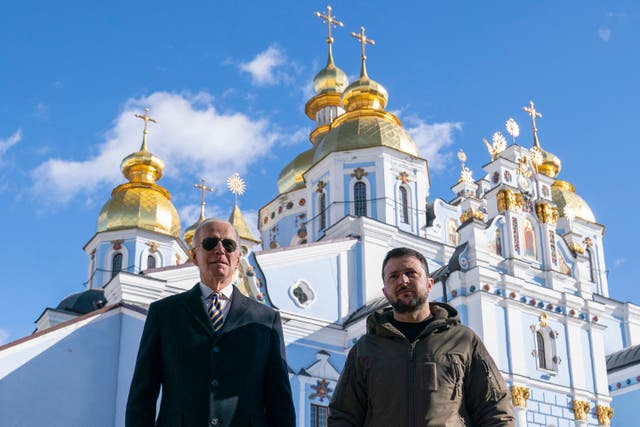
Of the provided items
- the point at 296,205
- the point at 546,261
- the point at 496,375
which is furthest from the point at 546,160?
the point at 496,375

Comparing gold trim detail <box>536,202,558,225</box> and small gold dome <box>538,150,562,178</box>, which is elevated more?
small gold dome <box>538,150,562,178</box>

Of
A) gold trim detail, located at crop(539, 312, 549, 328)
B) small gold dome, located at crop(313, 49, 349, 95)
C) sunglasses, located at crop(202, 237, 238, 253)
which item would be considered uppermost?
small gold dome, located at crop(313, 49, 349, 95)

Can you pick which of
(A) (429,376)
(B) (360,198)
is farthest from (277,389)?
(B) (360,198)

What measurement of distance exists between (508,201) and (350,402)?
19.0 m

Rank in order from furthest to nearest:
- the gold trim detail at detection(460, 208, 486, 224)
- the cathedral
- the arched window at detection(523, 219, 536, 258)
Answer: the arched window at detection(523, 219, 536, 258), the gold trim detail at detection(460, 208, 486, 224), the cathedral

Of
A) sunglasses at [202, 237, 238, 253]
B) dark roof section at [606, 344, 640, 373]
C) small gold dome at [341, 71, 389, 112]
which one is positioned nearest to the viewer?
sunglasses at [202, 237, 238, 253]

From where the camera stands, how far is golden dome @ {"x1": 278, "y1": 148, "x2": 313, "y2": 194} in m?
31.4

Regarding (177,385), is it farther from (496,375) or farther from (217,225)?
(496,375)

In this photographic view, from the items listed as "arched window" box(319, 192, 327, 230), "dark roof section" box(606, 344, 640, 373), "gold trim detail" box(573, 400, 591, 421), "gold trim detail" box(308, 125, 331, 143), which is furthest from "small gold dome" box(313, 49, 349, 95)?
"gold trim detail" box(573, 400, 591, 421)

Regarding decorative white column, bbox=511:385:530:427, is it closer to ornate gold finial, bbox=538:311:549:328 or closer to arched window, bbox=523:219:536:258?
ornate gold finial, bbox=538:311:549:328

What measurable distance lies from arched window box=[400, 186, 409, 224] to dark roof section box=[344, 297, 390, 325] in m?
3.29

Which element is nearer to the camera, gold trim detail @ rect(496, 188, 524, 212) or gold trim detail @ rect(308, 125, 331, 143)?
gold trim detail @ rect(496, 188, 524, 212)

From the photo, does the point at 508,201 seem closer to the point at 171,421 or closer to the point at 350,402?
the point at 350,402

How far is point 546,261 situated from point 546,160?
1388 centimetres
